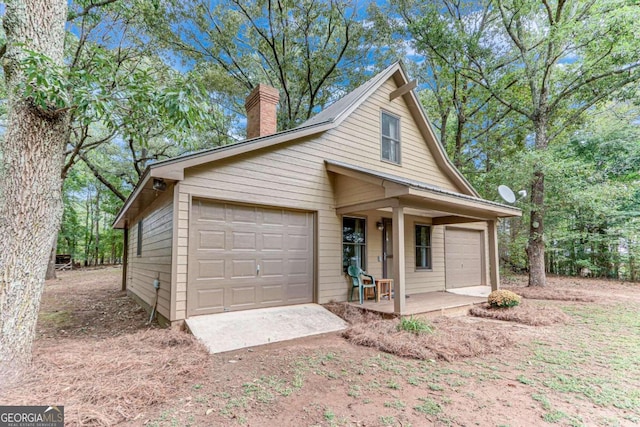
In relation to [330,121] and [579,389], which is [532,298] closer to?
[579,389]

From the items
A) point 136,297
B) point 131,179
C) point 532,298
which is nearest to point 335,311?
point 136,297

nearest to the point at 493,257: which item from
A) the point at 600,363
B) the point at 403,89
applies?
the point at 600,363

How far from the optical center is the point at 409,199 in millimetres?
6051

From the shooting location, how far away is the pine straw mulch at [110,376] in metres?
2.80

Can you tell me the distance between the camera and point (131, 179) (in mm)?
17000

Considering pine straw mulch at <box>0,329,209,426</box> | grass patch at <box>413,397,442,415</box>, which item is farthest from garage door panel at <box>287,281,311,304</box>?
grass patch at <box>413,397,442,415</box>

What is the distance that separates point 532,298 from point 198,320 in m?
9.37

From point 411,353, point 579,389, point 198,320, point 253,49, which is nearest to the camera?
point 579,389

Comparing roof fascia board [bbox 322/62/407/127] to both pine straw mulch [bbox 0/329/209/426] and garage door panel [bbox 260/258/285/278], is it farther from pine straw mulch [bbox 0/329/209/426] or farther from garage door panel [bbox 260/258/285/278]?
pine straw mulch [bbox 0/329/209/426]

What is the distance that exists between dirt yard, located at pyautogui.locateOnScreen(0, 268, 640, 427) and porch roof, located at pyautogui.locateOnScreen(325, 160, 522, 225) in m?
2.41

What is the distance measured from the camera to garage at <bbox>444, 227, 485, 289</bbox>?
32.7 feet

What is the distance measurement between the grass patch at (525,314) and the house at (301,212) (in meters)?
1.25

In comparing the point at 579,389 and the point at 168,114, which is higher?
the point at 168,114

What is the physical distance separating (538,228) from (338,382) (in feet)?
35.9
